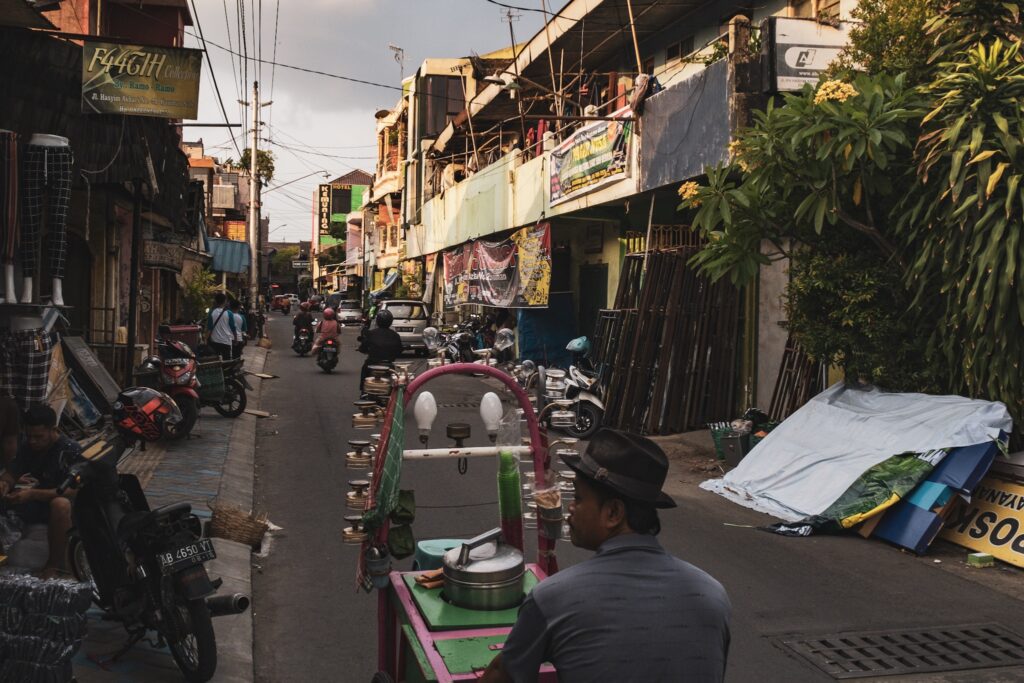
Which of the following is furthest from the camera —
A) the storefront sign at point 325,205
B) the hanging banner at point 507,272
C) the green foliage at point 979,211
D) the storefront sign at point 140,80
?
the storefront sign at point 325,205

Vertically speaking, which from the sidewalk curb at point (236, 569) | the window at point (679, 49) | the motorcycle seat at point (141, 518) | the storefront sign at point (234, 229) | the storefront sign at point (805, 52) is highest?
the window at point (679, 49)

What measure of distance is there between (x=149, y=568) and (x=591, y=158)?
13.7 m

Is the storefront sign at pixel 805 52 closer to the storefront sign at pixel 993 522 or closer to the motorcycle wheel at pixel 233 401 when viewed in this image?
the storefront sign at pixel 993 522

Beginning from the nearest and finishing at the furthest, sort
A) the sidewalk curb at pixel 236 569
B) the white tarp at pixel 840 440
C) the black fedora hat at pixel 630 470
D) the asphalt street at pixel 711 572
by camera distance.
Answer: the black fedora hat at pixel 630 470
the sidewalk curb at pixel 236 569
the asphalt street at pixel 711 572
the white tarp at pixel 840 440

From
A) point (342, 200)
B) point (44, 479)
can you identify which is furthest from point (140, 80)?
point (342, 200)

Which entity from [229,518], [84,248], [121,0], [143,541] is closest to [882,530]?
[229,518]

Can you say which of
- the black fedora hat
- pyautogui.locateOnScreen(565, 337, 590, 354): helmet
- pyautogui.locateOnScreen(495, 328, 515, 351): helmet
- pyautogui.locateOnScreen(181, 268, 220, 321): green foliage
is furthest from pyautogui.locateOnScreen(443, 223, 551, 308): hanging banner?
the black fedora hat

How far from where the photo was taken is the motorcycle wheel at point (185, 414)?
40.5 feet

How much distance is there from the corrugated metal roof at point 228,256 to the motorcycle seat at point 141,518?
28609 millimetres

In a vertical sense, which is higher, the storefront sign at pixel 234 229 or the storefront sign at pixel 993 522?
the storefront sign at pixel 234 229

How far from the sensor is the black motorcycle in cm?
501

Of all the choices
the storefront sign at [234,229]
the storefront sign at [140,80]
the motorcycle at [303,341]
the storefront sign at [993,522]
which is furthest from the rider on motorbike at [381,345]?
the storefront sign at [234,229]

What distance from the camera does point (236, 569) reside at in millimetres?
7184

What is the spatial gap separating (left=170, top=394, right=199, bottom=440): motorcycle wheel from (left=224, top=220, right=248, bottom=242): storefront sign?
148ft
